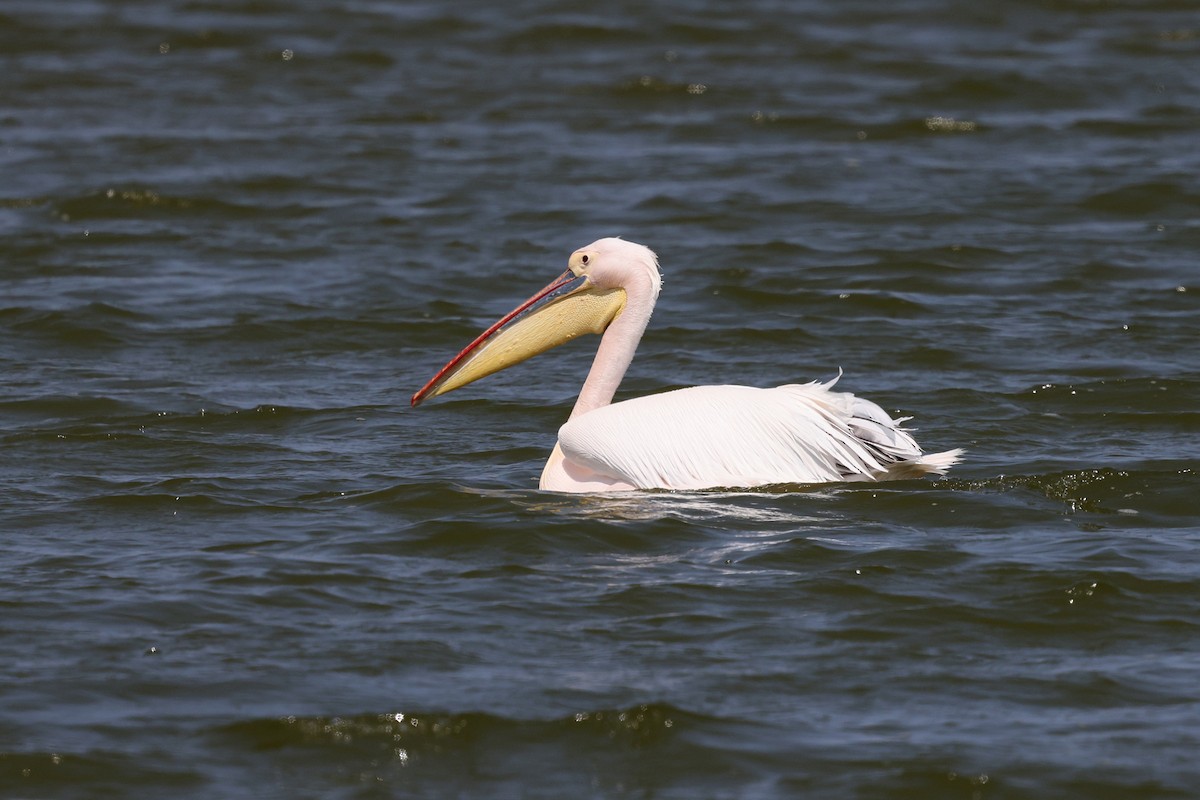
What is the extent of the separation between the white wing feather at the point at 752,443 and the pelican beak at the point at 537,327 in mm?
702

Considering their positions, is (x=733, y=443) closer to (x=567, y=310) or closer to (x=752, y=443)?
(x=752, y=443)

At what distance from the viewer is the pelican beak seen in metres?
6.49

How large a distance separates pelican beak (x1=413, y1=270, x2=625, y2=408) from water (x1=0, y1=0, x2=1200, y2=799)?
343mm

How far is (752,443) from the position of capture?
5793 millimetres

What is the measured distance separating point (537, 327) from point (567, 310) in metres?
0.13

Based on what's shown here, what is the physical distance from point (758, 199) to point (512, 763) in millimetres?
7831

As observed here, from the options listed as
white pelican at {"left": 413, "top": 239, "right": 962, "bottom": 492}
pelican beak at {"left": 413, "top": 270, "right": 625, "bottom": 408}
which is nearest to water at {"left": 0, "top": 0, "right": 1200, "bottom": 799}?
white pelican at {"left": 413, "top": 239, "right": 962, "bottom": 492}

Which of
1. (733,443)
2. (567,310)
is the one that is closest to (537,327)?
(567,310)

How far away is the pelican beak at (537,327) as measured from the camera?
6.49 m

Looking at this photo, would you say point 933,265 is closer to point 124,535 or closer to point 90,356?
point 90,356

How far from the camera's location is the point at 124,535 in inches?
224

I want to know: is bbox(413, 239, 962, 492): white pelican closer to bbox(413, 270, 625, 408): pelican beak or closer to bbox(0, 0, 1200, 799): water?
bbox(0, 0, 1200, 799): water

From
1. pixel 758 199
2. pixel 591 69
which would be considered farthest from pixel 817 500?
pixel 591 69

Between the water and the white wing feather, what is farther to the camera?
the white wing feather
